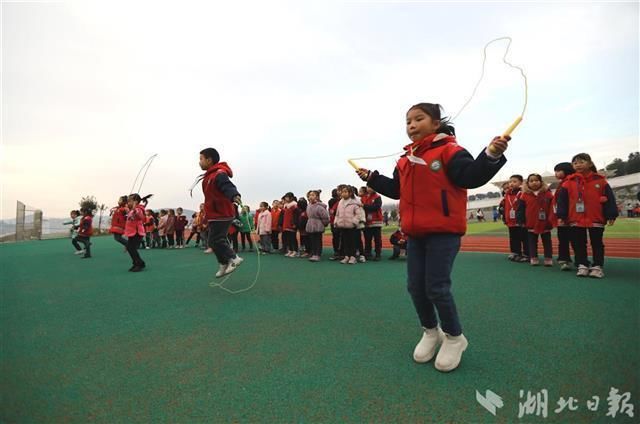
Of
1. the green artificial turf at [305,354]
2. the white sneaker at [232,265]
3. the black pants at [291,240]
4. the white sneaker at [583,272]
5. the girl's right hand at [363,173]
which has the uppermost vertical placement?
the girl's right hand at [363,173]

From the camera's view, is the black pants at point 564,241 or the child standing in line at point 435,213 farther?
the black pants at point 564,241

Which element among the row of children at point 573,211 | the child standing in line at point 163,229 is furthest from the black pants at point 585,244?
the child standing in line at point 163,229

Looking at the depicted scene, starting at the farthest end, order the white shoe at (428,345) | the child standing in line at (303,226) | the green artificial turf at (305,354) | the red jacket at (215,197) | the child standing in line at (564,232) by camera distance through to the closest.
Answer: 1. the child standing in line at (303,226)
2. the child standing in line at (564,232)
3. the red jacket at (215,197)
4. the white shoe at (428,345)
5. the green artificial turf at (305,354)

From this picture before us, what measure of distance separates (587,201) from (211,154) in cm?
580

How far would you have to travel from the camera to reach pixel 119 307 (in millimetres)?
4125

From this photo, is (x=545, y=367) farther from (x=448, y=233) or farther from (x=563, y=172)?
(x=563, y=172)

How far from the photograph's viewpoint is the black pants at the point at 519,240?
7.16 metres

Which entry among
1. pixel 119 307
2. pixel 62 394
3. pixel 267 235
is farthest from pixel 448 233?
pixel 267 235

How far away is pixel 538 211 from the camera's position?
21.1ft

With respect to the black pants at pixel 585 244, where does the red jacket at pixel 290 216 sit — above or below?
above

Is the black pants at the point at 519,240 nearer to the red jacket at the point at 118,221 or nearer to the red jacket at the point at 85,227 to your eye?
the red jacket at the point at 118,221

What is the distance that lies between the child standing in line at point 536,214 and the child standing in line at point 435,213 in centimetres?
513

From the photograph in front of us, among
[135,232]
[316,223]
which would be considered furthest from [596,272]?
[135,232]

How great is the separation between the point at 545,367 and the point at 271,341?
79.6 inches
